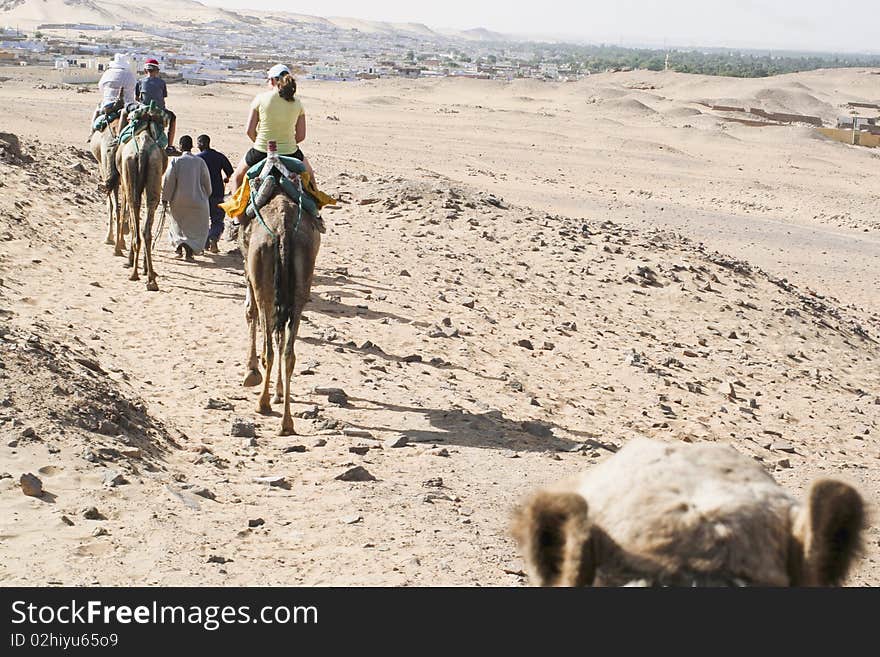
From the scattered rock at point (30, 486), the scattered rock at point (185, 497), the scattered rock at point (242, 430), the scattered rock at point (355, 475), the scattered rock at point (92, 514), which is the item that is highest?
the scattered rock at point (30, 486)

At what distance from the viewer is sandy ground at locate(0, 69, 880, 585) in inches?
243

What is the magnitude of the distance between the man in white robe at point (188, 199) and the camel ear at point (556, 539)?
40.4 ft

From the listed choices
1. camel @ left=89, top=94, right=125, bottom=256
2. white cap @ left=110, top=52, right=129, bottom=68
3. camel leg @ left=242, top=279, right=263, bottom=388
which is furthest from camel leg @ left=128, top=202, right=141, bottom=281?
camel leg @ left=242, top=279, right=263, bottom=388

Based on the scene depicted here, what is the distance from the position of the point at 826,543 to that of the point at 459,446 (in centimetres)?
591

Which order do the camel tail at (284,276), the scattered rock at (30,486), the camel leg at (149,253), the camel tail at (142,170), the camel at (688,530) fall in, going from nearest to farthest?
the camel at (688,530)
the scattered rock at (30,486)
the camel tail at (284,276)
the camel leg at (149,253)
the camel tail at (142,170)

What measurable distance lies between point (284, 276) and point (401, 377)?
198cm

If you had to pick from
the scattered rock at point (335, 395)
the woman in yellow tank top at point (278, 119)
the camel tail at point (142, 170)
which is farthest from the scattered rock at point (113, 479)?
the camel tail at point (142, 170)

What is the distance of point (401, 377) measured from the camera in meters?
10.4

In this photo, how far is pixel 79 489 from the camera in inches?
254

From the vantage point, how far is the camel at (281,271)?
347 inches

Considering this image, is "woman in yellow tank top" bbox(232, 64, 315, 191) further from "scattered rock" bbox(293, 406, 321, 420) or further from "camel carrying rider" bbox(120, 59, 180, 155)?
"camel carrying rider" bbox(120, 59, 180, 155)

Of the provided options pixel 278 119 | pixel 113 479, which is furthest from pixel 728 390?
pixel 113 479

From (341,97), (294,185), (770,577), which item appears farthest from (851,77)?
(770,577)

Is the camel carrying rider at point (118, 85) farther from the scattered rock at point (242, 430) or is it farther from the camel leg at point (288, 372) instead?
the scattered rock at point (242, 430)
